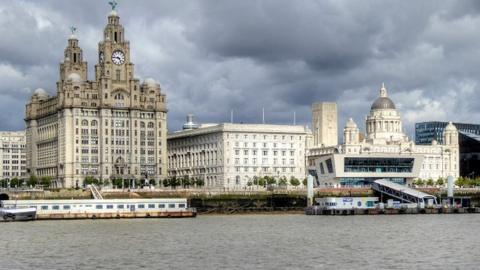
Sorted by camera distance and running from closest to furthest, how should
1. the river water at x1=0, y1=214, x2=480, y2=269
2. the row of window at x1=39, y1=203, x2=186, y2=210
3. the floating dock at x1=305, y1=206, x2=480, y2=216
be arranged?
the river water at x1=0, y1=214, x2=480, y2=269
the row of window at x1=39, y1=203, x2=186, y2=210
the floating dock at x1=305, y1=206, x2=480, y2=216

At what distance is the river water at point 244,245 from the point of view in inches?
3086

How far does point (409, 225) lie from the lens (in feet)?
422

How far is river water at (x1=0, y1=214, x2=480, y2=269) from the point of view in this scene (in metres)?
78.4

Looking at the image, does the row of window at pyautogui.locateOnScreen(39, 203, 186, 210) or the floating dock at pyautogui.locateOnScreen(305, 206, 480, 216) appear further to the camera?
the floating dock at pyautogui.locateOnScreen(305, 206, 480, 216)

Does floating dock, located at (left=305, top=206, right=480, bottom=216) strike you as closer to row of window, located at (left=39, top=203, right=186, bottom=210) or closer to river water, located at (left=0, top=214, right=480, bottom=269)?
row of window, located at (left=39, top=203, right=186, bottom=210)

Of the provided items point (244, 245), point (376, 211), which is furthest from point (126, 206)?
point (244, 245)

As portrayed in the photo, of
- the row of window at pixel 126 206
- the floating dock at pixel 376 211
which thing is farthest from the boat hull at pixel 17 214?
the floating dock at pixel 376 211

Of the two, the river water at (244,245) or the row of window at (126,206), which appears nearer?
the river water at (244,245)

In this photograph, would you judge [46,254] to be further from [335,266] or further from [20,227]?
[20,227]

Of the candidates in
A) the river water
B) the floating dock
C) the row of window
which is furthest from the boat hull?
the floating dock

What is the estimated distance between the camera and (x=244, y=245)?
3738 inches

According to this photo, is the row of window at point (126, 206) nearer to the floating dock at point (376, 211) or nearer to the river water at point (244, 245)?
the river water at point (244, 245)

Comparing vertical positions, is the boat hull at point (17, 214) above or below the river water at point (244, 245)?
above

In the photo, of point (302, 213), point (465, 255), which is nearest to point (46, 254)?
point (465, 255)
